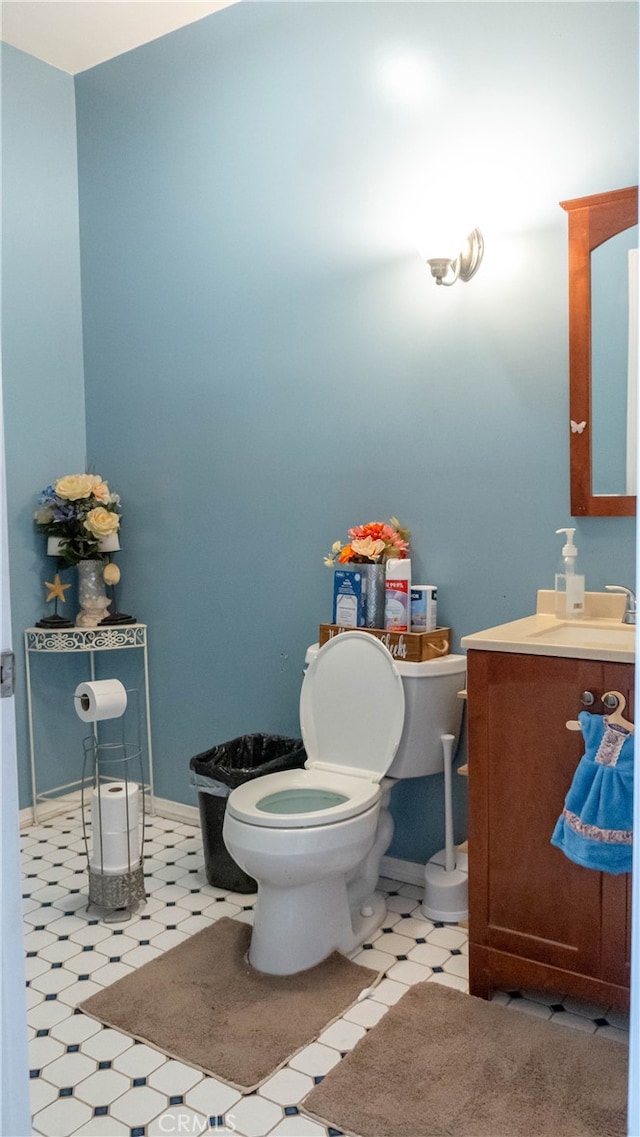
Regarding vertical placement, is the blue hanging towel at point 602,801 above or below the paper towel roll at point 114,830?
above

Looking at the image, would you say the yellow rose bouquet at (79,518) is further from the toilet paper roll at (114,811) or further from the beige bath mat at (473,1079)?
the beige bath mat at (473,1079)

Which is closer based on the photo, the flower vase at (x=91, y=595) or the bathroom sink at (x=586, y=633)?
the bathroom sink at (x=586, y=633)

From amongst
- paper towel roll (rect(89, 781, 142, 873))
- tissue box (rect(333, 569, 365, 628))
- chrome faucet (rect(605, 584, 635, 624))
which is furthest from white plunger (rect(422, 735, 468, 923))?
paper towel roll (rect(89, 781, 142, 873))

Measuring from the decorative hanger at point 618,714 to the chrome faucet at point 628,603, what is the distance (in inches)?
16.0

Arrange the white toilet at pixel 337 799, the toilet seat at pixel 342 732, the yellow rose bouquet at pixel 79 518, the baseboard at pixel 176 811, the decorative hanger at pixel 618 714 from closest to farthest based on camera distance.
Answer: the decorative hanger at pixel 618 714 < the white toilet at pixel 337 799 < the toilet seat at pixel 342 732 < the yellow rose bouquet at pixel 79 518 < the baseboard at pixel 176 811

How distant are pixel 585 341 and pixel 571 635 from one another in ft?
2.52

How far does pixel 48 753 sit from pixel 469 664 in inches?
80.8

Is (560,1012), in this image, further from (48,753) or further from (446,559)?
(48,753)

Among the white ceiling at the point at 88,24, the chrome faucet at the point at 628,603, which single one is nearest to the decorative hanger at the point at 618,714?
the chrome faucet at the point at 628,603

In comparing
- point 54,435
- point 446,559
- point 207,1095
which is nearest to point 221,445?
point 54,435

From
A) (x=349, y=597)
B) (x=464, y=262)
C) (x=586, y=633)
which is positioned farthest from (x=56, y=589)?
(x=586, y=633)

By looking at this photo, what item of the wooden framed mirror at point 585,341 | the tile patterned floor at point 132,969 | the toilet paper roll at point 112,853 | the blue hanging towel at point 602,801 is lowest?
the tile patterned floor at point 132,969

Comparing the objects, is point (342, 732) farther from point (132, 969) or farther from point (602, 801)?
point (602, 801)

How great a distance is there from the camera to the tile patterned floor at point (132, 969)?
5.87 feet
